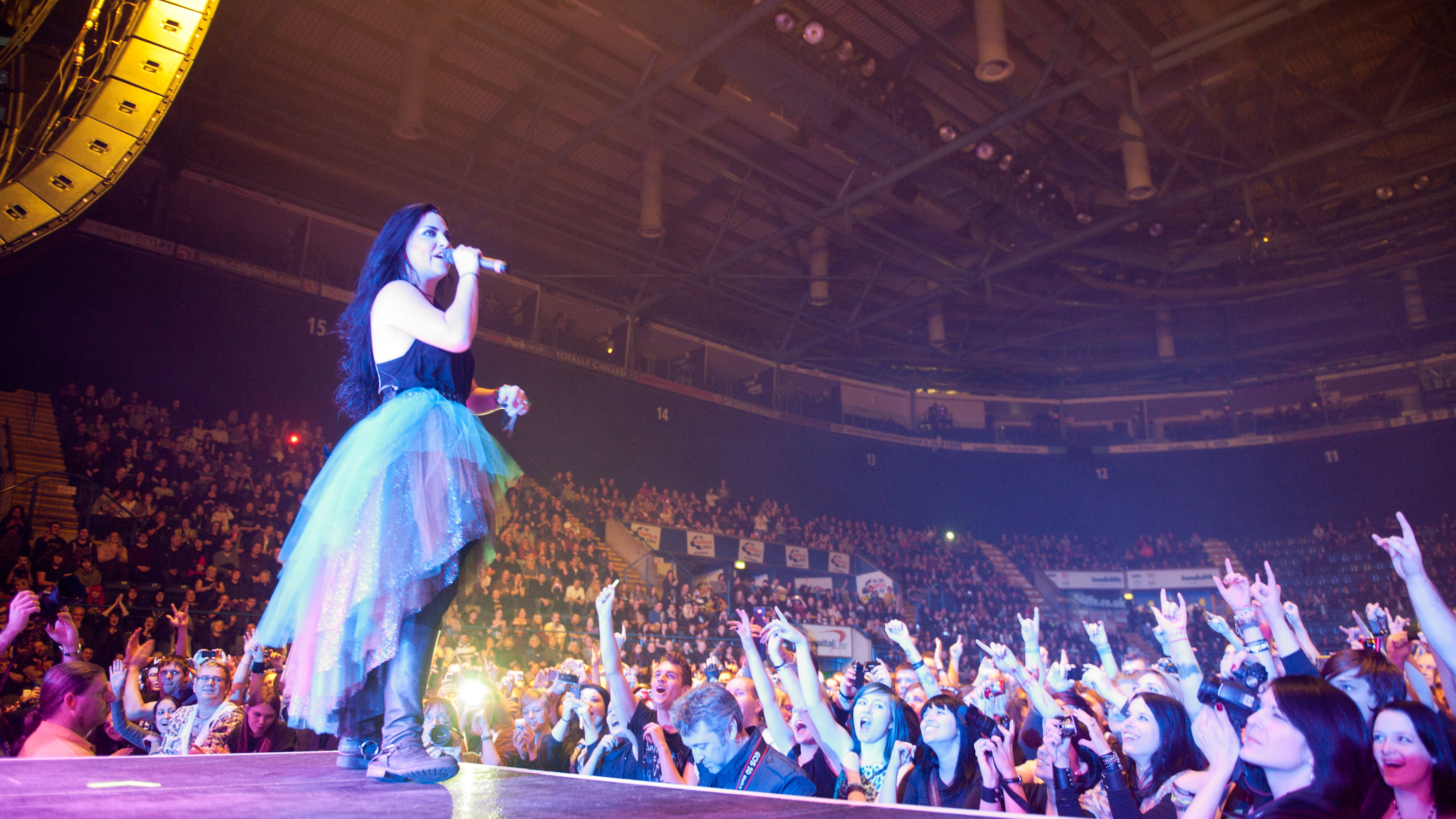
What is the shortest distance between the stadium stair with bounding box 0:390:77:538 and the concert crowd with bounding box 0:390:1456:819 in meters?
0.49

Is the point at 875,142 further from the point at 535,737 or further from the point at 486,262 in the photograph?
the point at 486,262

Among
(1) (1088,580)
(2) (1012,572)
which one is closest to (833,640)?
(2) (1012,572)

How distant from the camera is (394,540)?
69.4 inches

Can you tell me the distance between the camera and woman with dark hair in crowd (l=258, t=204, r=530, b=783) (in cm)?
172

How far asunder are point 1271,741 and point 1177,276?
18.8m

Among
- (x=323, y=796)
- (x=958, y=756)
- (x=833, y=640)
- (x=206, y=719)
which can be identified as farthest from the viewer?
(x=833, y=640)

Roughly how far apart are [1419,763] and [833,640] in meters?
13.3

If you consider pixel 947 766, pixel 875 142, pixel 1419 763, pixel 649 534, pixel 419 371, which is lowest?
pixel 947 766

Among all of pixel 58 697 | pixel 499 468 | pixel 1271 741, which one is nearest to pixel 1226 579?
pixel 1271 741

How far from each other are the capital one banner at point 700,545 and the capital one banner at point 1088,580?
10.7 metres

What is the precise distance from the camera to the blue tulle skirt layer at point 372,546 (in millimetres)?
1720

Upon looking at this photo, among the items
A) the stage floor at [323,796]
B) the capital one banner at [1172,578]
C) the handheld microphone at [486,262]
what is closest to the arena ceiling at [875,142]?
the capital one banner at [1172,578]

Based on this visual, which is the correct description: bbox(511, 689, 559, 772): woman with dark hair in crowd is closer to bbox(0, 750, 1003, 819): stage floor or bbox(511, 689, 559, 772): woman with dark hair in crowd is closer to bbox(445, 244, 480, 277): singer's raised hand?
bbox(0, 750, 1003, 819): stage floor

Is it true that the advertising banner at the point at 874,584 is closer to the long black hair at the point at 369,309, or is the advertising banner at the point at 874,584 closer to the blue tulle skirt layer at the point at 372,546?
the long black hair at the point at 369,309
